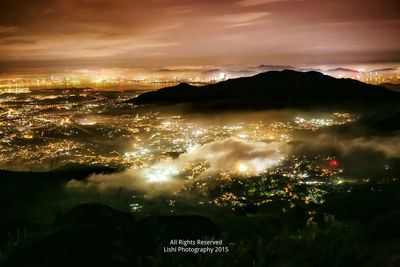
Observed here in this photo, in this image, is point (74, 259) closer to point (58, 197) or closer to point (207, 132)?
point (58, 197)

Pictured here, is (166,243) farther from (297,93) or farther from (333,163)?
(297,93)

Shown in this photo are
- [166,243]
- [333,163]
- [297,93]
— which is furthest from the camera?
[297,93]

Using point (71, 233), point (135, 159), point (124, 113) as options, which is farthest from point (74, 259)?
point (124, 113)

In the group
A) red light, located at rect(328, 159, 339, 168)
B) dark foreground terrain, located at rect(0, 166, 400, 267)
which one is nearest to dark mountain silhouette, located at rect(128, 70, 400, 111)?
red light, located at rect(328, 159, 339, 168)

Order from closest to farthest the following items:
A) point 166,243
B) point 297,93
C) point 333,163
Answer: point 166,243 < point 333,163 < point 297,93

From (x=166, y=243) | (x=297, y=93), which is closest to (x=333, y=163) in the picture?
(x=166, y=243)

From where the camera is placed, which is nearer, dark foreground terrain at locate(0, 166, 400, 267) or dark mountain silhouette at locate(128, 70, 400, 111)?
dark foreground terrain at locate(0, 166, 400, 267)

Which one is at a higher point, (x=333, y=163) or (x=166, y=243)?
(x=166, y=243)

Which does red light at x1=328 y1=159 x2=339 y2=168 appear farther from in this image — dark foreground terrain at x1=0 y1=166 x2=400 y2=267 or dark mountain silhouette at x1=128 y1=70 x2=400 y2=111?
dark mountain silhouette at x1=128 y1=70 x2=400 y2=111
